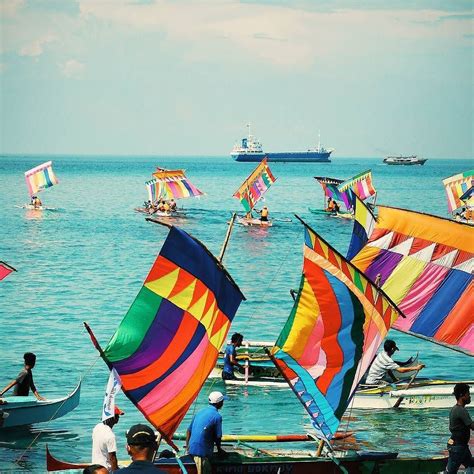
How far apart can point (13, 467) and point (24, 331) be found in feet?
52.0

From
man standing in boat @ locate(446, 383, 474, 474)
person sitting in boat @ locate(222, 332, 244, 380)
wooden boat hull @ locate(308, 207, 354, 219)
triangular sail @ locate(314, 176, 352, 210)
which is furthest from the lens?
wooden boat hull @ locate(308, 207, 354, 219)

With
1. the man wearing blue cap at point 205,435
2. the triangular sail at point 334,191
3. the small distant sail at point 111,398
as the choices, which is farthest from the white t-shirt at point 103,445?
the triangular sail at point 334,191

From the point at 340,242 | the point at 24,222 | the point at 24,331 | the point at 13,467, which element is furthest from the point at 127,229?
the point at 13,467

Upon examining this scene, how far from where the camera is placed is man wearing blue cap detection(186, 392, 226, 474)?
15.2 meters

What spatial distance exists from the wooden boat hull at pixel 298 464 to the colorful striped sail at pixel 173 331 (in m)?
0.81

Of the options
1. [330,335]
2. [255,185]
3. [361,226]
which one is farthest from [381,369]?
[255,185]

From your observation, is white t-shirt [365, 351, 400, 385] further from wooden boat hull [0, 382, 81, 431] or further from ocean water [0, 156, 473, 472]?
wooden boat hull [0, 382, 81, 431]

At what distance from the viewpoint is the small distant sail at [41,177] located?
80.7m

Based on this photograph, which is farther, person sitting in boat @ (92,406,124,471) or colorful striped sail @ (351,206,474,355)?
colorful striped sail @ (351,206,474,355)

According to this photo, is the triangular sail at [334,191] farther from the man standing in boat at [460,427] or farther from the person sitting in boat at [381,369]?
the man standing in boat at [460,427]

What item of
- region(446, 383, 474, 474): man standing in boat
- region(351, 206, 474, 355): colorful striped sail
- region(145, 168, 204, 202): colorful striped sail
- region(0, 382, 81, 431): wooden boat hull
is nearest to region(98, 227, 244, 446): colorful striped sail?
region(446, 383, 474, 474): man standing in boat

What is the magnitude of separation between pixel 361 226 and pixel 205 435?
9.80 m

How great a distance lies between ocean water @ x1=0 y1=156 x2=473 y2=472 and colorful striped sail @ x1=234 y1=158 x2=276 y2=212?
7.98 ft

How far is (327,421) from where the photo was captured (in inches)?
640
